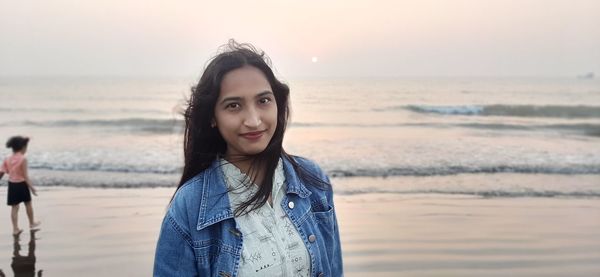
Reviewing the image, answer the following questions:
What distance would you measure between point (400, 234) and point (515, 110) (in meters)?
29.7

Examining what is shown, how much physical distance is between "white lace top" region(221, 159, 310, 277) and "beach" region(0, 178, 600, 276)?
175 inches

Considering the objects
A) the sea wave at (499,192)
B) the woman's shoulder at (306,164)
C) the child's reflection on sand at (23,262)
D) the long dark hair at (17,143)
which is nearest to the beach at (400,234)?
the child's reflection on sand at (23,262)

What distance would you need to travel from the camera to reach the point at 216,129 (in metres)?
1.85

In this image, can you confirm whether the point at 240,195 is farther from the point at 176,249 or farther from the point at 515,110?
the point at 515,110

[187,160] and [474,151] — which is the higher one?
[187,160]

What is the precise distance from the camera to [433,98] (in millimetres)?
45312

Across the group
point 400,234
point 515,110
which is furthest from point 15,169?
point 515,110

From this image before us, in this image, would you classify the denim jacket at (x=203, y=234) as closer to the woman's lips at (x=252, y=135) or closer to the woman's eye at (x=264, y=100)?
the woman's lips at (x=252, y=135)

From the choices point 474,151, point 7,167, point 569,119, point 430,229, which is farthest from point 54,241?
point 569,119

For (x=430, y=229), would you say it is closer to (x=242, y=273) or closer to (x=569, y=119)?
(x=242, y=273)

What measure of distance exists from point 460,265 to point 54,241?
5.28 meters

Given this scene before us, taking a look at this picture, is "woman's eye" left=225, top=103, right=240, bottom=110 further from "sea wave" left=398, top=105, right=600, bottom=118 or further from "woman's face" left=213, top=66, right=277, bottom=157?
"sea wave" left=398, top=105, right=600, bottom=118

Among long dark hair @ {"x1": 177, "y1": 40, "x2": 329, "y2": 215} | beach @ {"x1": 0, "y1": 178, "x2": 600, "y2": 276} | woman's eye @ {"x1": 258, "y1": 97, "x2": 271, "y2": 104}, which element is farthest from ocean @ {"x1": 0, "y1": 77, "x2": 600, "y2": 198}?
beach @ {"x1": 0, "y1": 178, "x2": 600, "y2": 276}

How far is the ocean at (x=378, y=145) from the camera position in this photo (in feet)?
39.2
